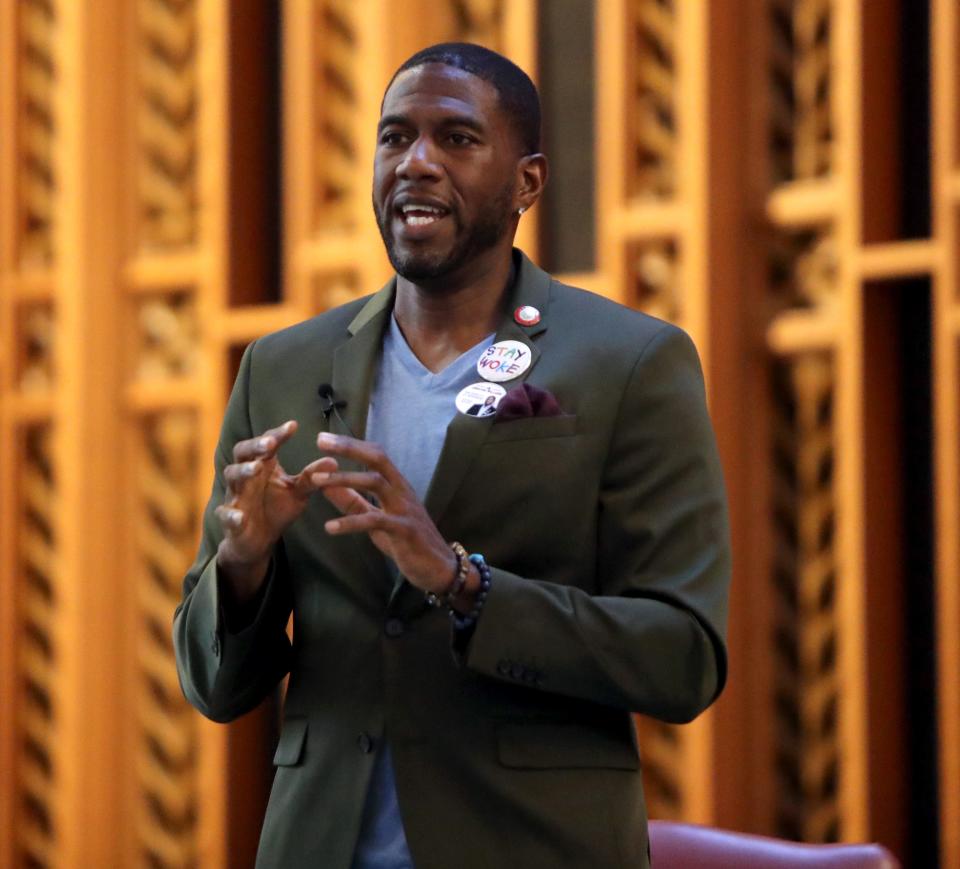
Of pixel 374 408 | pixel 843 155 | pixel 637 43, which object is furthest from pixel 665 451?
pixel 637 43

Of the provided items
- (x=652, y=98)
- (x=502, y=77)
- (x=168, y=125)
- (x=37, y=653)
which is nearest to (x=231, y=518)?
(x=502, y=77)

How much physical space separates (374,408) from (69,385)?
3.33 metres

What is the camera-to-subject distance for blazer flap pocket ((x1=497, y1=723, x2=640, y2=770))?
192 cm

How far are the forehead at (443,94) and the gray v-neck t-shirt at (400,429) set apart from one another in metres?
0.26

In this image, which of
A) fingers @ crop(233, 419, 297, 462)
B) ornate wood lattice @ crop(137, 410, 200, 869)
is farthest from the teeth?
ornate wood lattice @ crop(137, 410, 200, 869)

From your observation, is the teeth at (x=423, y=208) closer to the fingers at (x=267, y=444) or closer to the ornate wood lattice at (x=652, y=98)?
the fingers at (x=267, y=444)

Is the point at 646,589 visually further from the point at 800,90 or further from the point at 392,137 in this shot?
the point at 800,90

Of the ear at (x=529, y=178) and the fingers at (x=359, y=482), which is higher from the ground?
the ear at (x=529, y=178)

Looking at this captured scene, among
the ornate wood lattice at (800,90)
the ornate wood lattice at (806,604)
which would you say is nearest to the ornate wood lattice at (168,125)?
the ornate wood lattice at (800,90)

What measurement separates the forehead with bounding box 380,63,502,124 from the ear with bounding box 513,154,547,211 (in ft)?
0.26

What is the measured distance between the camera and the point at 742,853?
99.3 inches

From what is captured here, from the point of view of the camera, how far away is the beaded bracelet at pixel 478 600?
6.14ft

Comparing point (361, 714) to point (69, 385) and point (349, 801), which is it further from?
point (69, 385)

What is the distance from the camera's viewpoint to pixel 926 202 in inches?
155
